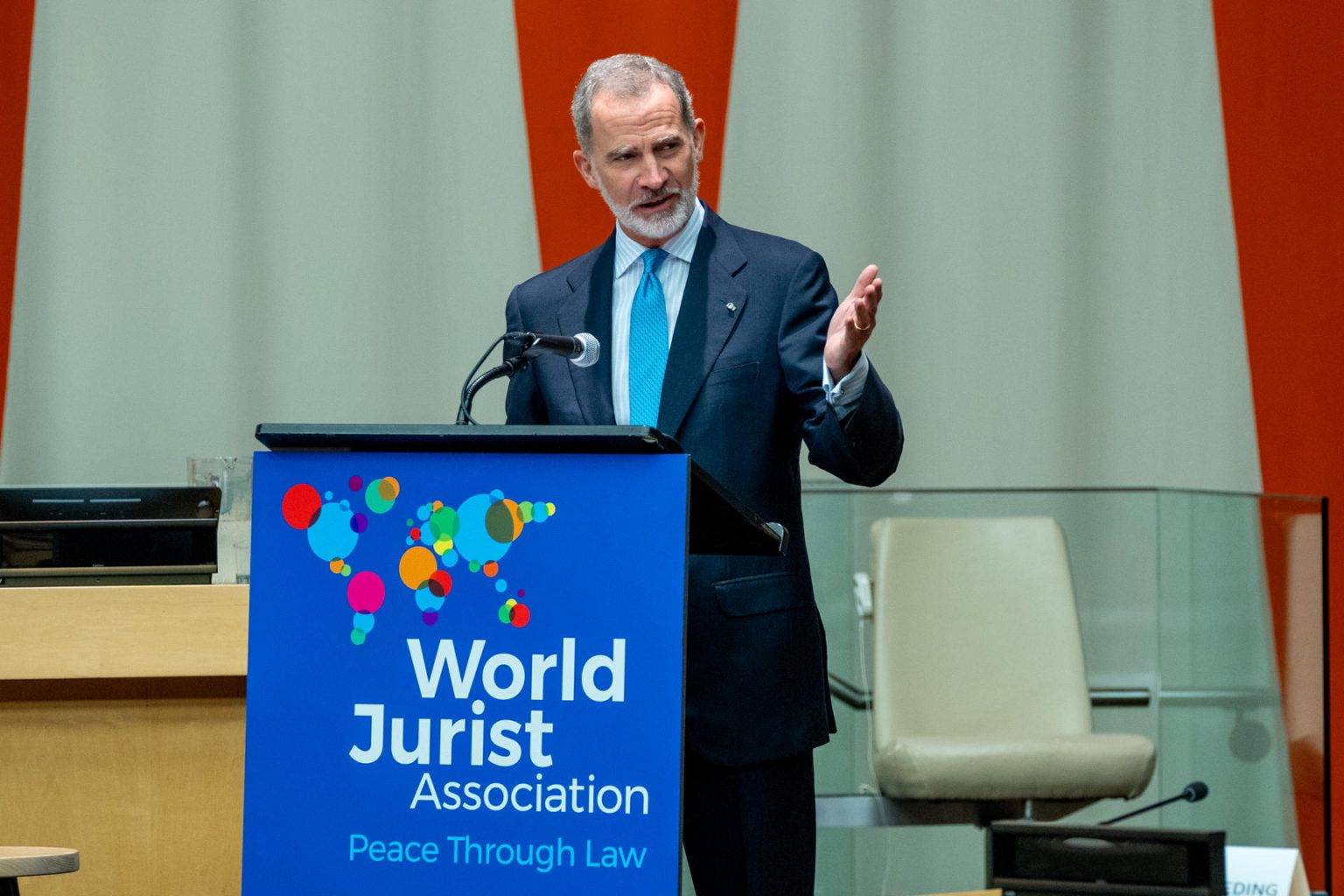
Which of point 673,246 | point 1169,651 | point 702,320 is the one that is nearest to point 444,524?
point 702,320

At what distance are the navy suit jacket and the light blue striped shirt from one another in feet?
0.06

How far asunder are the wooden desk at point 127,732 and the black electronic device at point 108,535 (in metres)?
0.05

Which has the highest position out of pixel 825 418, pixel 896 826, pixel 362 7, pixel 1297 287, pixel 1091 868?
pixel 362 7

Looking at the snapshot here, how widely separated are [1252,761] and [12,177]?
9.02 feet

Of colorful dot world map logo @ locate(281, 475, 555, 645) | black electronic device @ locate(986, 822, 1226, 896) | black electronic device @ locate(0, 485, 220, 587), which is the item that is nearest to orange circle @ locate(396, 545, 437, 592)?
colorful dot world map logo @ locate(281, 475, 555, 645)

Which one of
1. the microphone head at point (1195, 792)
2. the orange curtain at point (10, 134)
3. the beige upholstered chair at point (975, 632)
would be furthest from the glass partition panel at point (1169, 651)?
the orange curtain at point (10, 134)

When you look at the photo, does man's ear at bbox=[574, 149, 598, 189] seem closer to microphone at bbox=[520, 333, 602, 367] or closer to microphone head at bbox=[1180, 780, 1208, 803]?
microphone at bbox=[520, 333, 602, 367]

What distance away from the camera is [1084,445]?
11.5 ft

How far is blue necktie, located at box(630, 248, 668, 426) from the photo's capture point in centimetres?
171

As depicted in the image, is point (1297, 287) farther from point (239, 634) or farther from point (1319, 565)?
point (239, 634)

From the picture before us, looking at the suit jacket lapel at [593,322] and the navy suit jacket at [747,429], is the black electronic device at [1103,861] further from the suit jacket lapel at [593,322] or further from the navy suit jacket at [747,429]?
the suit jacket lapel at [593,322]

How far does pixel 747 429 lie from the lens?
5.52 feet

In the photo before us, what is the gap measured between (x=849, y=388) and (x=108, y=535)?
1.11 m

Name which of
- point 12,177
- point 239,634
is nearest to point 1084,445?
point 239,634
